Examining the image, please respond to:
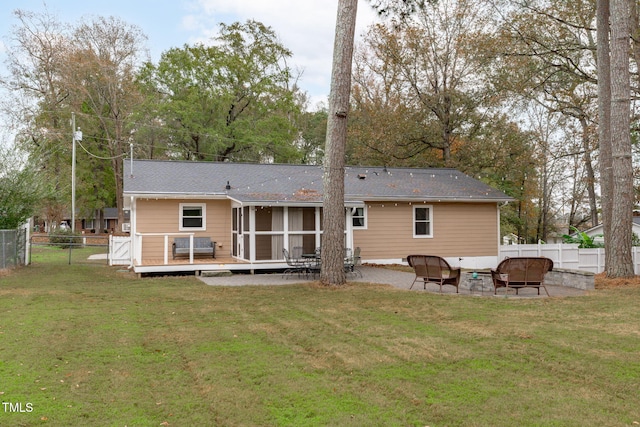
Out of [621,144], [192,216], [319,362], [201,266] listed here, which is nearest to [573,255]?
[621,144]

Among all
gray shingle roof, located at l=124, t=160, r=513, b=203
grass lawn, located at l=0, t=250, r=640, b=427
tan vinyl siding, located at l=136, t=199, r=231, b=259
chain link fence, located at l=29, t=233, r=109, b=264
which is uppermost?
gray shingle roof, located at l=124, t=160, r=513, b=203

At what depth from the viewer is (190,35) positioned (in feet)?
108

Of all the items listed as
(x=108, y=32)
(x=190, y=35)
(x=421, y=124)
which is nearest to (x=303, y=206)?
(x=421, y=124)

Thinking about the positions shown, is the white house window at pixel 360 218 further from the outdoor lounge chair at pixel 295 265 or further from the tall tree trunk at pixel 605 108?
the tall tree trunk at pixel 605 108

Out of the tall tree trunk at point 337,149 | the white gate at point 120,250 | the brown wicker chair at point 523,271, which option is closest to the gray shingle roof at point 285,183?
the white gate at point 120,250

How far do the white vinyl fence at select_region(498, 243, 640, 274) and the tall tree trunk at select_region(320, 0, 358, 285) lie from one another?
35.1 ft

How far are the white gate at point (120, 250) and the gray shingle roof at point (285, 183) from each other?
274 centimetres

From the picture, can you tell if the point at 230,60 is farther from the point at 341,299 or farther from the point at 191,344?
the point at 191,344

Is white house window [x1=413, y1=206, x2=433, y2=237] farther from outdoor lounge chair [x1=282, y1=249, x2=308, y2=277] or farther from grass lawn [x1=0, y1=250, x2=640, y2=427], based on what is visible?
grass lawn [x1=0, y1=250, x2=640, y2=427]

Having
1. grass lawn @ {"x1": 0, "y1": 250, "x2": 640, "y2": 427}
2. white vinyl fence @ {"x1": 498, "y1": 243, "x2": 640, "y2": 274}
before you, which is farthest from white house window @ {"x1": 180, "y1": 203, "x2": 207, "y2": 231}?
white vinyl fence @ {"x1": 498, "y1": 243, "x2": 640, "y2": 274}

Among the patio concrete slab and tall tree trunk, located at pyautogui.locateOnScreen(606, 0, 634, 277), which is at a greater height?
tall tree trunk, located at pyautogui.locateOnScreen(606, 0, 634, 277)

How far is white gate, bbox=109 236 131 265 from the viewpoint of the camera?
1805 centimetres

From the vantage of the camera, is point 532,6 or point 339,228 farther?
point 532,6

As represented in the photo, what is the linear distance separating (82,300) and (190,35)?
89.6ft
